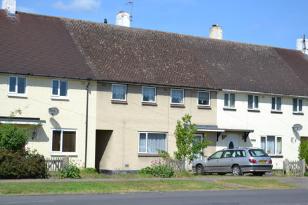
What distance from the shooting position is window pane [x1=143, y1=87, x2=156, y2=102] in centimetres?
3634

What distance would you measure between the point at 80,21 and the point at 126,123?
7.88 m

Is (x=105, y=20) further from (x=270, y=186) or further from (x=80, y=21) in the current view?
(x=270, y=186)

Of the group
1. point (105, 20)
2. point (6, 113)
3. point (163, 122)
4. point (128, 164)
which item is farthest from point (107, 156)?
point (105, 20)

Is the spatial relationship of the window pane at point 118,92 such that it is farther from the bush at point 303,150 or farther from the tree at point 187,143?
the bush at point 303,150

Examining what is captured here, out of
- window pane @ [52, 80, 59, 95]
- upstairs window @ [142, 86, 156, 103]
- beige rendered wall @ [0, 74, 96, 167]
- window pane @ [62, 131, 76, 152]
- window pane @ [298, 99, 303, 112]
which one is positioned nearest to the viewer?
beige rendered wall @ [0, 74, 96, 167]

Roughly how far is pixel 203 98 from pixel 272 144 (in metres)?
6.70

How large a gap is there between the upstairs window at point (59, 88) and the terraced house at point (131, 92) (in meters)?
0.05

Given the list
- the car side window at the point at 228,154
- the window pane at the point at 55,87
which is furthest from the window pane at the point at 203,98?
the window pane at the point at 55,87

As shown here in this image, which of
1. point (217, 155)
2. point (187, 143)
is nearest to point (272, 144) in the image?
point (217, 155)

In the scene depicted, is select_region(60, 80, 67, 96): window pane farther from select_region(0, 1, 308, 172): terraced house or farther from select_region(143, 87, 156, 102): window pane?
select_region(143, 87, 156, 102): window pane

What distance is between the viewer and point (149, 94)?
120 ft

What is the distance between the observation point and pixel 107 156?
115ft

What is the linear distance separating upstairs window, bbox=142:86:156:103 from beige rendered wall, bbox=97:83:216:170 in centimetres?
28

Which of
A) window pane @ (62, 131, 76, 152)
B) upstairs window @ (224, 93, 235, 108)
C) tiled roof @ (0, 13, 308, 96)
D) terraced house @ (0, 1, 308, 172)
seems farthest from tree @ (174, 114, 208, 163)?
window pane @ (62, 131, 76, 152)
